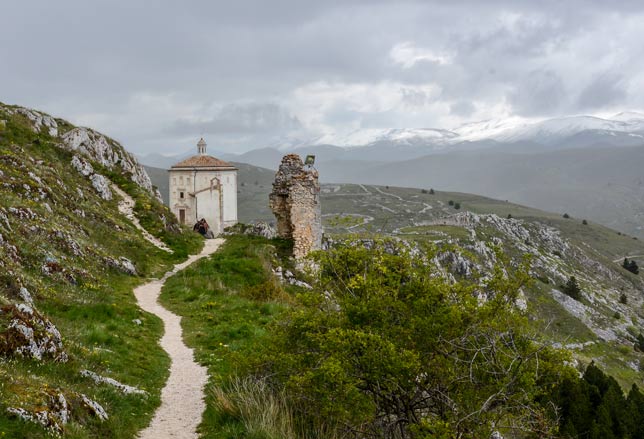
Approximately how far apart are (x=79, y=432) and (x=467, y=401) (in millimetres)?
5782

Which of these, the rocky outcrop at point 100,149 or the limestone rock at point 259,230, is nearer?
the limestone rock at point 259,230

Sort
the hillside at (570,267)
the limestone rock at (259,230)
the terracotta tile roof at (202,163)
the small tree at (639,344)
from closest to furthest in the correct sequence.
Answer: the limestone rock at (259,230) → the hillside at (570,267) → the small tree at (639,344) → the terracotta tile roof at (202,163)

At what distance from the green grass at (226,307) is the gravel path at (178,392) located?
0.77 feet

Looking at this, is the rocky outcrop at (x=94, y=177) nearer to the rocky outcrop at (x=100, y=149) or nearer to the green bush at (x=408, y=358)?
the rocky outcrop at (x=100, y=149)

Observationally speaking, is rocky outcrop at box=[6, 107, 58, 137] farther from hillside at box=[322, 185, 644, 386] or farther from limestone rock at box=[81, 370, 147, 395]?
limestone rock at box=[81, 370, 147, 395]

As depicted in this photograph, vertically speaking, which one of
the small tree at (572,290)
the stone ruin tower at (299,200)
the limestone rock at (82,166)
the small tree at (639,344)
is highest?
the limestone rock at (82,166)

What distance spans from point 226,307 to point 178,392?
745 cm

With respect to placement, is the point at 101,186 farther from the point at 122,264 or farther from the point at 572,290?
the point at 572,290

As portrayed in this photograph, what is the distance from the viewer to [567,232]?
138875mm

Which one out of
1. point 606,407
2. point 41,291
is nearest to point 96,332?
point 41,291

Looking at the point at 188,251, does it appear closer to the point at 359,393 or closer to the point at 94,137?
the point at 94,137

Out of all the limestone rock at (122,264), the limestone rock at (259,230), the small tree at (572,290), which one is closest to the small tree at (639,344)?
the small tree at (572,290)

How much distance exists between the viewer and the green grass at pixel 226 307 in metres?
10.4

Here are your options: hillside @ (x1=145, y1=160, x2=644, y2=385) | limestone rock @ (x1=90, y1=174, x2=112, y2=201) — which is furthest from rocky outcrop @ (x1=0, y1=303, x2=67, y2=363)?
limestone rock @ (x1=90, y1=174, x2=112, y2=201)
